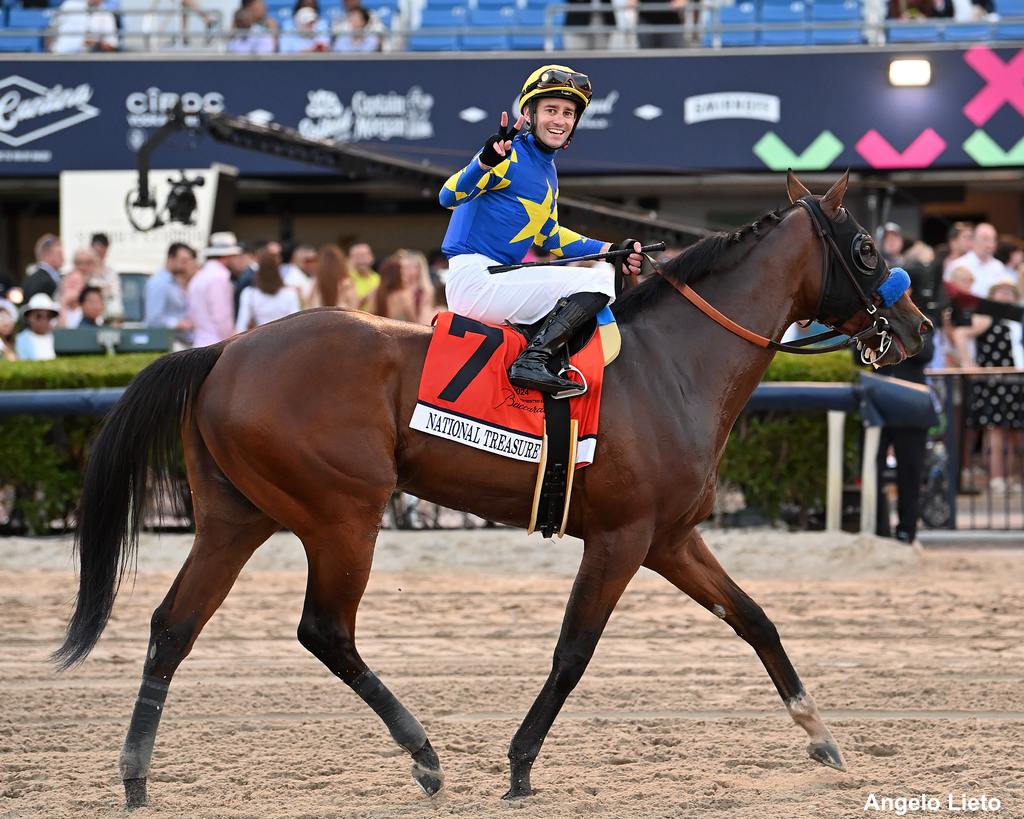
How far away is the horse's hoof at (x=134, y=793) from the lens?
4.61m

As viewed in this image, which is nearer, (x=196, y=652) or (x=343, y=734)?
(x=343, y=734)

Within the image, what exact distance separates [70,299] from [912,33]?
901 cm

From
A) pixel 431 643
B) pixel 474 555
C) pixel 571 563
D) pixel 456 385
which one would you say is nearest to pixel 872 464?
pixel 571 563

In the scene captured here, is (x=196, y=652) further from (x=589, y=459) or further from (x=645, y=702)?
(x=589, y=459)

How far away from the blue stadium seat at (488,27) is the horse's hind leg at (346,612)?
36.8 ft

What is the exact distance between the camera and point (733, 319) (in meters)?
5.27

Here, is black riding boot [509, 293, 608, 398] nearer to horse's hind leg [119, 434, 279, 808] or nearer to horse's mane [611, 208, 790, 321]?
horse's mane [611, 208, 790, 321]

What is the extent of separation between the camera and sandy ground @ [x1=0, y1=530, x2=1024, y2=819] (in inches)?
186

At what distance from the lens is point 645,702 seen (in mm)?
5961

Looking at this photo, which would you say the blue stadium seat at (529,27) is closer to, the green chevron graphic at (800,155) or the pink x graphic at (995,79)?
the green chevron graphic at (800,155)

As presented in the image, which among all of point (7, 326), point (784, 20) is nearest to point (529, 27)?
point (784, 20)

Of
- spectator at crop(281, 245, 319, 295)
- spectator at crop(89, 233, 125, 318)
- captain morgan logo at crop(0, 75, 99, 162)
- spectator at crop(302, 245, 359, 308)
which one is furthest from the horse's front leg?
captain morgan logo at crop(0, 75, 99, 162)

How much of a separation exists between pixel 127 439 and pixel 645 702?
2381 mm

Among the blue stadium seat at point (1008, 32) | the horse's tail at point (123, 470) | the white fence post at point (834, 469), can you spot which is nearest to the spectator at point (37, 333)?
the white fence post at point (834, 469)
